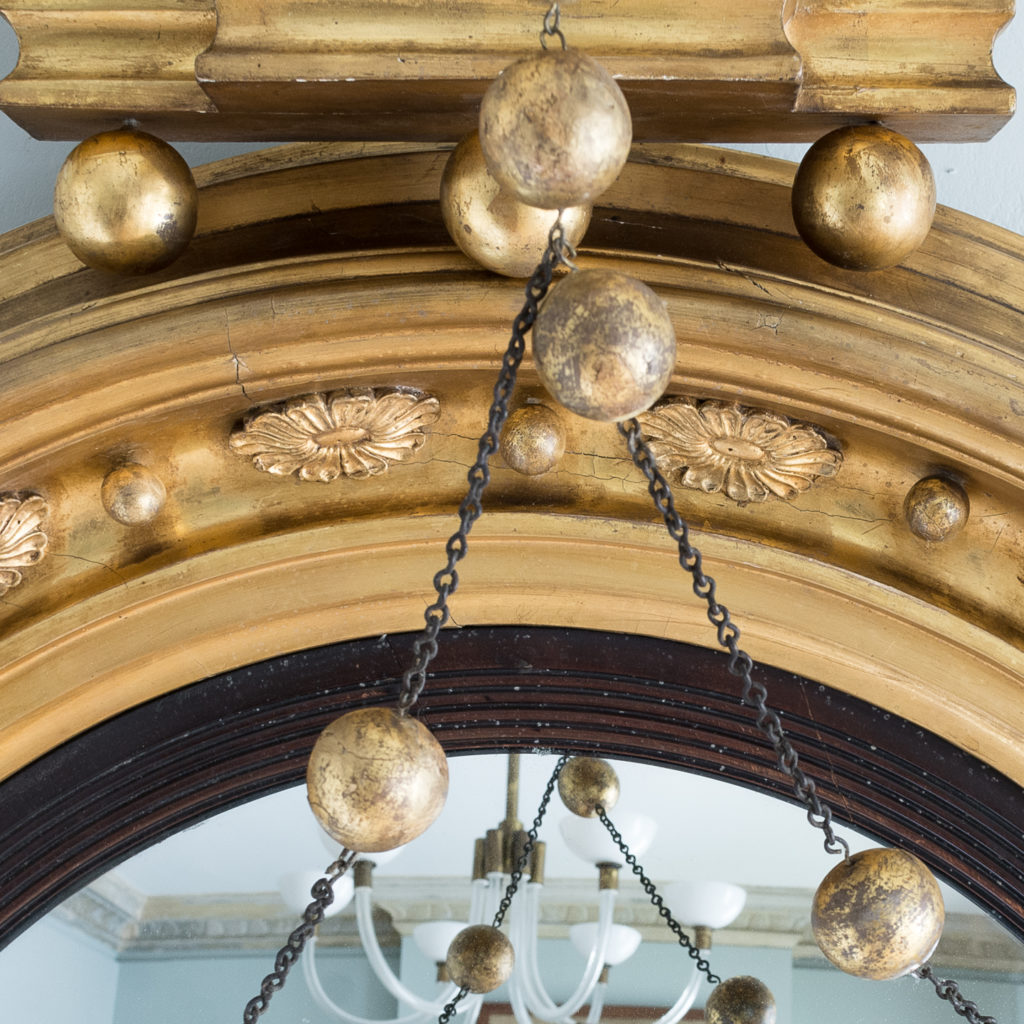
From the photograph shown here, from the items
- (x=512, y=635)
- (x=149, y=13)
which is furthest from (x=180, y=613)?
(x=149, y=13)

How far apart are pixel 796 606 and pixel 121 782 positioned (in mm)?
314

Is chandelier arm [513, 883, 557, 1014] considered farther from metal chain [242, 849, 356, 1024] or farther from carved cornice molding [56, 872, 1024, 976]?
metal chain [242, 849, 356, 1024]

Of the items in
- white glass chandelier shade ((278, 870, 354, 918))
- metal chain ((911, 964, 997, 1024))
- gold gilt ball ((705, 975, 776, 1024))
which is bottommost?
metal chain ((911, 964, 997, 1024))

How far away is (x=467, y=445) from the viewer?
60 cm

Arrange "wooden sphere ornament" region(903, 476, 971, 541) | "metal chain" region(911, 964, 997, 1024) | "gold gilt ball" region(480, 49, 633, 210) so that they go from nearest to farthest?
1. "gold gilt ball" region(480, 49, 633, 210)
2. "metal chain" region(911, 964, 997, 1024)
3. "wooden sphere ornament" region(903, 476, 971, 541)

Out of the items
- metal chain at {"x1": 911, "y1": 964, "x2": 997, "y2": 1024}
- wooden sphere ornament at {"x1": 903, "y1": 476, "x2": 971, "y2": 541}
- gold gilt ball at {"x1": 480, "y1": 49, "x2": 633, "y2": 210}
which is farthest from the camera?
wooden sphere ornament at {"x1": 903, "y1": 476, "x2": 971, "y2": 541}

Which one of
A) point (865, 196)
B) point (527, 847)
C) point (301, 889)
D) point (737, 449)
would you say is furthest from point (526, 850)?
point (865, 196)

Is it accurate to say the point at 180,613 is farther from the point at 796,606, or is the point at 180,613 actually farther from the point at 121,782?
the point at 796,606

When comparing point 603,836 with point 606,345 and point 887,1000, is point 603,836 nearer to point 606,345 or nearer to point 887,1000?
point 887,1000

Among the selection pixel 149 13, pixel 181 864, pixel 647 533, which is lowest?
pixel 181 864

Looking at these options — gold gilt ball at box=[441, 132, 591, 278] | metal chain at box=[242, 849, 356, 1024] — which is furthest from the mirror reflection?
gold gilt ball at box=[441, 132, 591, 278]

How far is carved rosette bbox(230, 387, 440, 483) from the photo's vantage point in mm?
571

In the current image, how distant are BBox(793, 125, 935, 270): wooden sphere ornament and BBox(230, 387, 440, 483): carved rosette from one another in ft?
0.61

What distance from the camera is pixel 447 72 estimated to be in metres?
0.47
